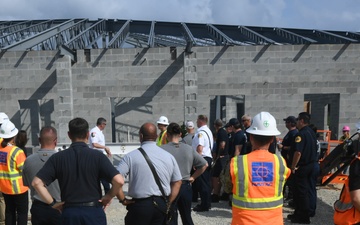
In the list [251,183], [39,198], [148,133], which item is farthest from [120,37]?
[251,183]

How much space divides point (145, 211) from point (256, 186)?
3.86ft

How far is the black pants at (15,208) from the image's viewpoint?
12.9 ft

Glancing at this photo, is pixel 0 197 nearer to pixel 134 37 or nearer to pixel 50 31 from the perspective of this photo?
pixel 50 31

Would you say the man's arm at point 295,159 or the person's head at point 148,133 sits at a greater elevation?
the person's head at point 148,133

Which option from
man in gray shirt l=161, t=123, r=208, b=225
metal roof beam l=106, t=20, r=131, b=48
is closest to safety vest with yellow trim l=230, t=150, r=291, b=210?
man in gray shirt l=161, t=123, r=208, b=225

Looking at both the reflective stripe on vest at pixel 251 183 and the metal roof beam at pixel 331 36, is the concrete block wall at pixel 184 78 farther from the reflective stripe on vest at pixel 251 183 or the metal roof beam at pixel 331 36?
the reflective stripe on vest at pixel 251 183

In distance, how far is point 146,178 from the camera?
2.98 m

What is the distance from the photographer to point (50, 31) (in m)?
13.2

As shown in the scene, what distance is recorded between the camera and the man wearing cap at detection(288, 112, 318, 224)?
187 inches

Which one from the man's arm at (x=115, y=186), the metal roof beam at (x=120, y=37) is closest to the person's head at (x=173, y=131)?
the man's arm at (x=115, y=186)

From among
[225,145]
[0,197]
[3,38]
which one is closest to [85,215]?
[0,197]

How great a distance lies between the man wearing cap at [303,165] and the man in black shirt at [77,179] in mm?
3186

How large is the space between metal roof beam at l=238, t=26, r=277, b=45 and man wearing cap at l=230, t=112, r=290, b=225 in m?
10.0

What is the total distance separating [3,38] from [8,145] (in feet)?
41.7
